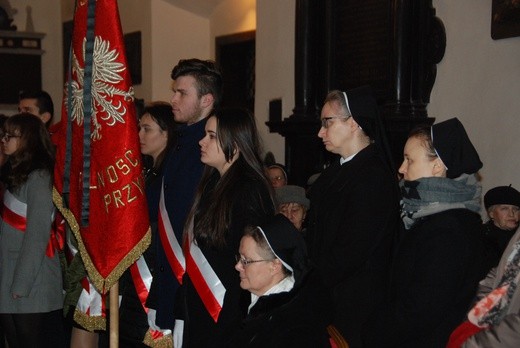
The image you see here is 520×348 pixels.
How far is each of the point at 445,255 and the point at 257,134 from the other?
3.12 ft

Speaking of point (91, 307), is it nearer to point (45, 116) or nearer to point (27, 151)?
point (27, 151)

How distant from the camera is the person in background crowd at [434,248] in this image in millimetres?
2840

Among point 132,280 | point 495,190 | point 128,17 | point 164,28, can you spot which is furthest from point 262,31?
point 132,280

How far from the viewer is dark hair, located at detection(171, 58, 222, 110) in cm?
382

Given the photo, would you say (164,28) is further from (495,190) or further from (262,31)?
(495,190)

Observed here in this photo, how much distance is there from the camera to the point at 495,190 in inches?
190

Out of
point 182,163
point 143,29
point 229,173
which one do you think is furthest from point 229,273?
point 143,29

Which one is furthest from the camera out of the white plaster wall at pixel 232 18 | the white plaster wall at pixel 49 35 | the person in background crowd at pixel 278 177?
the white plaster wall at pixel 49 35

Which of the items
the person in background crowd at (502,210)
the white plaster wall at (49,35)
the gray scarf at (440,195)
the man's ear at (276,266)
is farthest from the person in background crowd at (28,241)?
the white plaster wall at (49,35)

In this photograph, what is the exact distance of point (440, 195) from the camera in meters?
2.92

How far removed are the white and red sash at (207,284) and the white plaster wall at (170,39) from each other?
678cm

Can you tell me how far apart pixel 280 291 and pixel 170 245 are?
918mm

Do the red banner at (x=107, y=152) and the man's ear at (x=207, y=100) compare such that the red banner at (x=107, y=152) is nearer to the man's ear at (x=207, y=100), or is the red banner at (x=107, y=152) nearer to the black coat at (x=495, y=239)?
the man's ear at (x=207, y=100)

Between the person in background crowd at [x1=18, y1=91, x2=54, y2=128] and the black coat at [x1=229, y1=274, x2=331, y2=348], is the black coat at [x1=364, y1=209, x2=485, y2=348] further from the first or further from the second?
the person in background crowd at [x1=18, y1=91, x2=54, y2=128]
